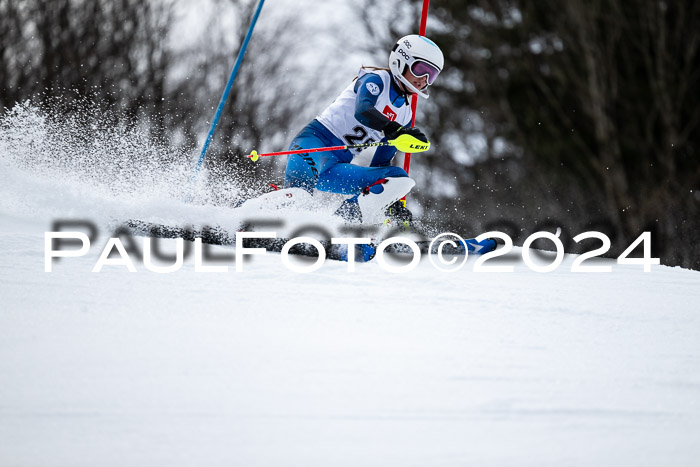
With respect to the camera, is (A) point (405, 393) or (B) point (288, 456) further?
(A) point (405, 393)

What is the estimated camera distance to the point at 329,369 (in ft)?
9.73

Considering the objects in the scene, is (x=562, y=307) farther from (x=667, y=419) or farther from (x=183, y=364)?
(x=183, y=364)

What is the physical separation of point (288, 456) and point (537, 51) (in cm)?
1549

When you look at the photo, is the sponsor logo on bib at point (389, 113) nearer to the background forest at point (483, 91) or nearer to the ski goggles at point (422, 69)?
the ski goggles at point (422, 69)

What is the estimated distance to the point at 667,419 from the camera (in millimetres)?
2775

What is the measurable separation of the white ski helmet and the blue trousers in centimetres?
57

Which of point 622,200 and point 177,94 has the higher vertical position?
point 177,94

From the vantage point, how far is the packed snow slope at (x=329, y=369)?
249cm

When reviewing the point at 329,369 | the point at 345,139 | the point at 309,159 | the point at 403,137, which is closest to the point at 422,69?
the point at 403,137

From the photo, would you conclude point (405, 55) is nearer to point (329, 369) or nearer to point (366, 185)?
point (366, 185)

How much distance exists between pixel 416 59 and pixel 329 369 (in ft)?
8.91

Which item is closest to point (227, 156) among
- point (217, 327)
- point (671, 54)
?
point (671, 54)

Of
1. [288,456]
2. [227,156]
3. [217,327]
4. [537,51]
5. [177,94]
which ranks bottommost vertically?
[288,456]

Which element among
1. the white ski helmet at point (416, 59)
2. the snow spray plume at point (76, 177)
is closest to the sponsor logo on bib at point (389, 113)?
the white ski helmet at point (416, 59)
